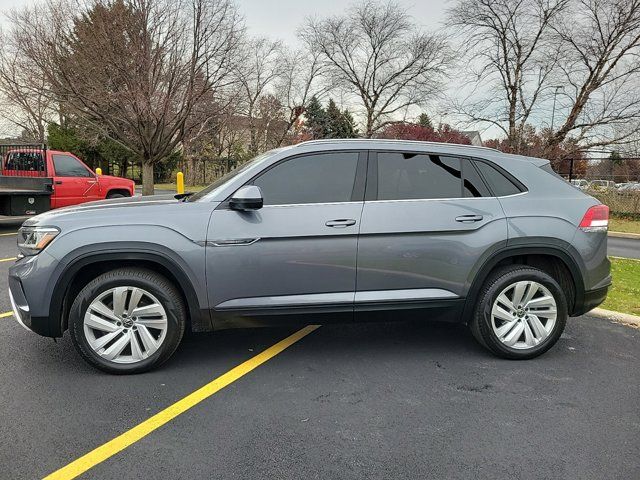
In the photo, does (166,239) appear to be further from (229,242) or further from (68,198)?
(68,198)

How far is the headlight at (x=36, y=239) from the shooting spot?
3.30 meters

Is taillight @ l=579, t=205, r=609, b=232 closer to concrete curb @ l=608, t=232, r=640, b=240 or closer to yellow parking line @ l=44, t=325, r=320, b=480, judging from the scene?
yellow parking line @ l=44, t=325, r=320, b=480

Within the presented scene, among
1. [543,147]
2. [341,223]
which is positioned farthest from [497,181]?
[543,147]

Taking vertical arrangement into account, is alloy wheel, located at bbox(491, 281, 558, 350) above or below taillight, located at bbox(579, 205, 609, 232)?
below

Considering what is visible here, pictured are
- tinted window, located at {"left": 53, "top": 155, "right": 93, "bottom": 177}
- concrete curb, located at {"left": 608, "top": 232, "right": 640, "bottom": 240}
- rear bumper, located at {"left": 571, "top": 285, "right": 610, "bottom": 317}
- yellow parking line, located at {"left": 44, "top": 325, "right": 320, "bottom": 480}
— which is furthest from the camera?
concrete curb, located at {"left": 608, "top": 232, "right": 640, "bottom": 240}

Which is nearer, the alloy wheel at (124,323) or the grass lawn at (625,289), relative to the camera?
the alloy wheel at (124,323)

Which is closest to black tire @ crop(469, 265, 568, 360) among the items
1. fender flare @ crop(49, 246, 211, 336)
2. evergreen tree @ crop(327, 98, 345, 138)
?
fender flare @ crop(49, 246, 211, 336)

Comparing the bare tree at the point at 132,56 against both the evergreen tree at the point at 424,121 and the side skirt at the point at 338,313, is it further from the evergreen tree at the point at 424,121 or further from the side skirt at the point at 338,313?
the evergreen tree at the point at 424,121

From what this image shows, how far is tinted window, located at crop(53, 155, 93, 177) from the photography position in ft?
36.0

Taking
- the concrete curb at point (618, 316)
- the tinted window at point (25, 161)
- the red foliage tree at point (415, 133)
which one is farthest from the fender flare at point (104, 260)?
the red foliage tree at point (415, 133)

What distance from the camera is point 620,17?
1342 centimetres

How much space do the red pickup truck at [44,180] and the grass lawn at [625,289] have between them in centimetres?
1053

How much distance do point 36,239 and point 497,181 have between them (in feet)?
11.6

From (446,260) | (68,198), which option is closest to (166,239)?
(446,260)
